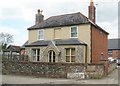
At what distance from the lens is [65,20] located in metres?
28.6

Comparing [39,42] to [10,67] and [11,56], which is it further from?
[10,67]

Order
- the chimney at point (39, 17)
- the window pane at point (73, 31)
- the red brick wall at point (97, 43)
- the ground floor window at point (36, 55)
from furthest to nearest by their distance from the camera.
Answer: the chimney at point (39, 17) → the ground floor window at point (36, 55) → the window pane at point (73, 31) → the red brick wall at point (97, 43)

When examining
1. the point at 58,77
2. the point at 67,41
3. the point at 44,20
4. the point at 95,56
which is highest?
the point at 44,20

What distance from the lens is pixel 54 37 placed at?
28.3m

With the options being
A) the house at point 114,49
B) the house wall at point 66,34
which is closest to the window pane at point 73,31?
the house wall at point 66,34

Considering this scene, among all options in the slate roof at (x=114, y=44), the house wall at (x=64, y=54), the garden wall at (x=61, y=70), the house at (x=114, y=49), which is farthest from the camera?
the slate roof at (x=114, y=44)

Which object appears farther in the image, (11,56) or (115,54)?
(115,54)

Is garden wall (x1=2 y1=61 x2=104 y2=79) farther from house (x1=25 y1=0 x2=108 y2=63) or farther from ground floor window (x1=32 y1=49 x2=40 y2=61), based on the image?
ground floor window (x1=32 y1=49 x2=40 y2=61)

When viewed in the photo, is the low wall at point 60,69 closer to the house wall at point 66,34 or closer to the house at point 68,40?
the house at point 68,40

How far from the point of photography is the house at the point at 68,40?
82.9 ft

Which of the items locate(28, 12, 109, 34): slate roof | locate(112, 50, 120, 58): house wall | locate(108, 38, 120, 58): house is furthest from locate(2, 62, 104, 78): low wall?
locate(108, 38, 120, 58): house

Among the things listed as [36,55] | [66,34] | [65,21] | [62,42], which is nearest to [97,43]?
[66,34]

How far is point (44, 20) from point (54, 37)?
5.36 meters

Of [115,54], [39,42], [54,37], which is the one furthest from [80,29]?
[115,54]
